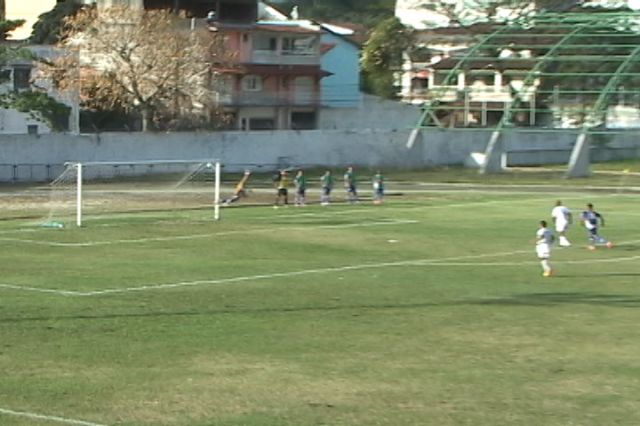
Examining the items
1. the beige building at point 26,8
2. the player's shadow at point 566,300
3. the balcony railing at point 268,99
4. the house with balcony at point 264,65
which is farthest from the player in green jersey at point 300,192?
the beige building at point 26,8

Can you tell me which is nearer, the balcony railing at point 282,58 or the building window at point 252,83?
the building window at point 252,83

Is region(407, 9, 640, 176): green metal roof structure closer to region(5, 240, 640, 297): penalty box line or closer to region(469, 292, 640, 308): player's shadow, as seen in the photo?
region(5, 240, 640, 297): penalty box line

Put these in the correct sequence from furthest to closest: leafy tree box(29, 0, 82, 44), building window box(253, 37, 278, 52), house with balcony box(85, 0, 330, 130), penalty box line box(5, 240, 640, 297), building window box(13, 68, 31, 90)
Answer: leafy tree box(29, 0, 82, 44)
building window box(253, 37, 278, 52)
house with balcony box(85, 0, 330, 130)
building window box(13, 68, 31, 90)
penalty box line box(5, 240, 640, 297)

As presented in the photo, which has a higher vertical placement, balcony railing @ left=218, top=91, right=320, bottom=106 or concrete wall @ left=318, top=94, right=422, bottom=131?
balcony railing @ left=218, top=91, right=320, bottom=106

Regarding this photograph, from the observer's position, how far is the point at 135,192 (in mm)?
57625

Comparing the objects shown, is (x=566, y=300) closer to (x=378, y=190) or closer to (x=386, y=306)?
(x=386, y=306)

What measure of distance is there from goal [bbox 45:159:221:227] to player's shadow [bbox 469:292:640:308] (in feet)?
67.3

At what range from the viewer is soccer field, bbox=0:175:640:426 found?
15.9 m

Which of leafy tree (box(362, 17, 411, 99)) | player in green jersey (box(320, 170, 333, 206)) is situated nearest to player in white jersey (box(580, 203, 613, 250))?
player in green jersey (box(320, 170, 333, 206))

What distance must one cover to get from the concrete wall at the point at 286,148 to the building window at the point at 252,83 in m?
14.3

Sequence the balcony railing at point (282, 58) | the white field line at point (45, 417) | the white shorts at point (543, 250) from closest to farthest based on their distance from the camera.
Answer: the white field line at point (45, 417)
the white shorts at point (543, 250)
the balcony railing at point (282, 58)

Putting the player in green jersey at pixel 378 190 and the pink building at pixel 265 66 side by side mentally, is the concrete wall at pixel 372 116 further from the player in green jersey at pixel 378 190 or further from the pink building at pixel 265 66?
the player in green jersey at pixel 378 190

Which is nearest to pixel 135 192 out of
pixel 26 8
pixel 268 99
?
pixel 268 99

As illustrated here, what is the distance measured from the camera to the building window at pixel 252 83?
88562mm
